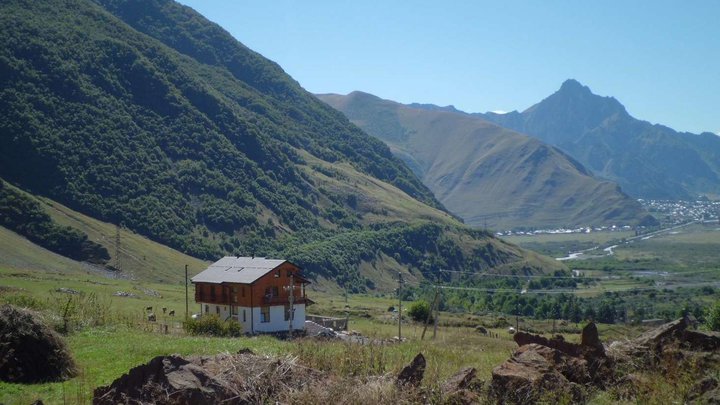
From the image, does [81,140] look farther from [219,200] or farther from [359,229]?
[359,229]

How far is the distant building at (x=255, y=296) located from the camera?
55.7 meters

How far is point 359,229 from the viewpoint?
19725cm

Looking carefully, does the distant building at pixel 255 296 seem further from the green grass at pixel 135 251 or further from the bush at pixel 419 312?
the green grass at pixel 135 251

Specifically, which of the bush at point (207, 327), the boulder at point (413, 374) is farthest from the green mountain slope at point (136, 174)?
the boulder at point (413, 374)

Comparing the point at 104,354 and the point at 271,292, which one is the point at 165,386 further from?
the point at 271,292

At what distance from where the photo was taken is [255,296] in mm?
55750

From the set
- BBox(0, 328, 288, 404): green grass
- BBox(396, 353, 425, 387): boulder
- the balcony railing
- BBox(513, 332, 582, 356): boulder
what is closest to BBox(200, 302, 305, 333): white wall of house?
the balcony railing

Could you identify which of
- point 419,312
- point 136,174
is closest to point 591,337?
point 419,312

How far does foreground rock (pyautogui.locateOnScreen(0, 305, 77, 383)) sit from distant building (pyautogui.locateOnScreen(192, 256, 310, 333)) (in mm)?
36585

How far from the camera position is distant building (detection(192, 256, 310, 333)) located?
183 feet

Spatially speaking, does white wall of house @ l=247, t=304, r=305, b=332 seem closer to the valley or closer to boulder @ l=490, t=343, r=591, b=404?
Result: the valley

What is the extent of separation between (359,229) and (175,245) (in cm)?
6539

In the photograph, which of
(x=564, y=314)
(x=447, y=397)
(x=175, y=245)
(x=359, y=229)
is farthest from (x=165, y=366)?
(x=359, y=229)

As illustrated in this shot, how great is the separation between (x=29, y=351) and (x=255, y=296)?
1503 inches
